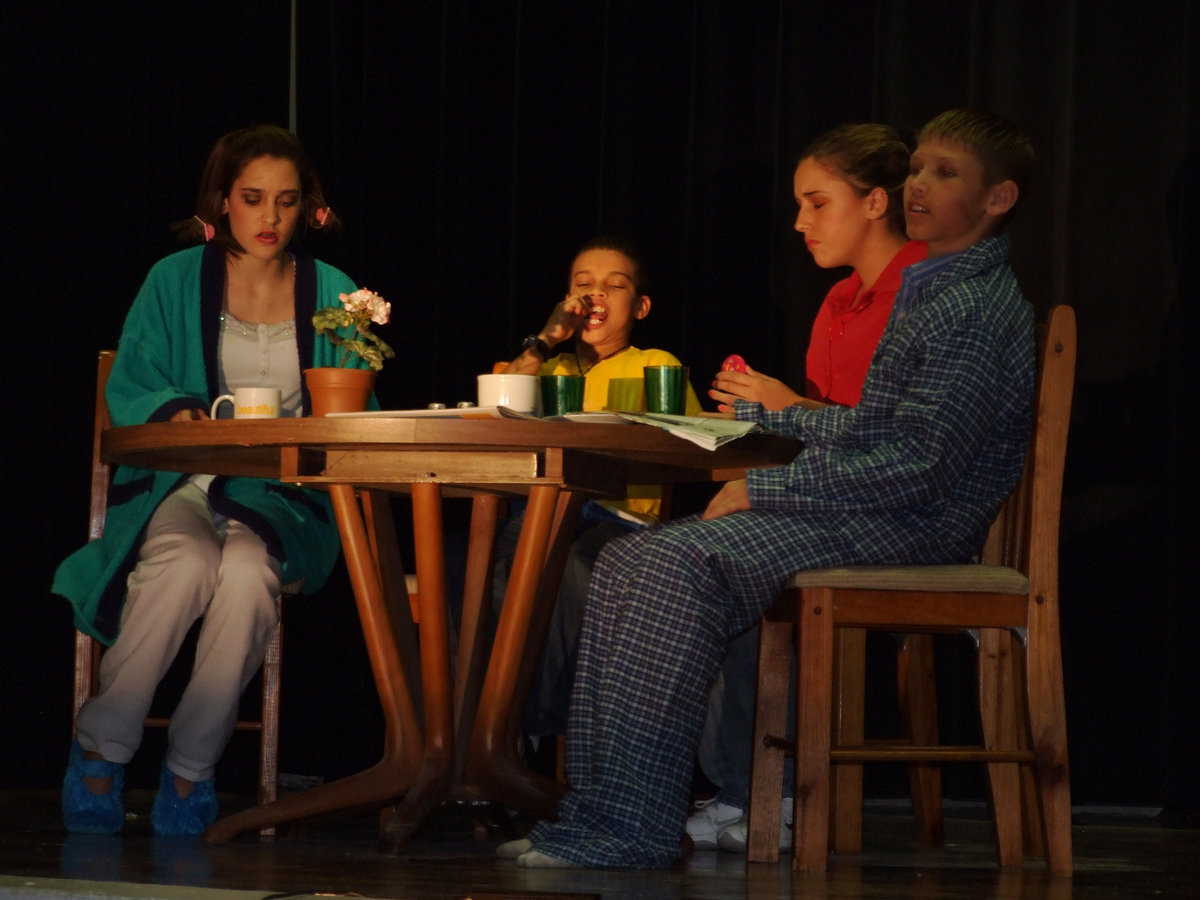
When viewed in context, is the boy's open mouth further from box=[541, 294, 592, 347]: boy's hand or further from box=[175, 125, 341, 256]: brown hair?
box=[175, 125, 341, 256]: brown hair

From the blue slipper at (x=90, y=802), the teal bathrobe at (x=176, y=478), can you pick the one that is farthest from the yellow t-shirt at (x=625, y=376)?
the blue slipper at (x=90, y=802)

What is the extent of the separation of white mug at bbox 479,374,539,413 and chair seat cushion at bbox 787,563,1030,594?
1.50 feet

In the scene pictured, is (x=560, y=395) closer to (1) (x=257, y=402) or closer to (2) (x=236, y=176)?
(1) (x=257, y=402)

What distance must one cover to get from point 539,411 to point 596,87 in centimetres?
149

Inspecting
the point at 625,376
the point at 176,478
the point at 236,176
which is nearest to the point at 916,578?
the point at 625,376

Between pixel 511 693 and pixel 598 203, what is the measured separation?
155 centimetres

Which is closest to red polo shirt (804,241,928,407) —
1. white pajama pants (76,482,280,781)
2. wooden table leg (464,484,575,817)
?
wooden table leg (464,484,575,817)

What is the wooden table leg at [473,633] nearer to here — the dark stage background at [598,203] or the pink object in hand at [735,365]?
the pink object in hand at [735,365]

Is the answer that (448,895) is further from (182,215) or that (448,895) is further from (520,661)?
(182,215)

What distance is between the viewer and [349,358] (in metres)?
2.51

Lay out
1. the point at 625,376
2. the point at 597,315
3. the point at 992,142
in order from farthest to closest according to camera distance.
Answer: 1. the point at 597,315
2. the point at 625,376
3. the point at 992,142

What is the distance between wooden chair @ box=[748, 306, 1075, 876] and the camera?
2129mm

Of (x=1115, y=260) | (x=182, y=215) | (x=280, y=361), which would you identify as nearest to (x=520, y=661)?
(x=280, y=361)

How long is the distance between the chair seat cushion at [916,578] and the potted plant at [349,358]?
2.31 feet
